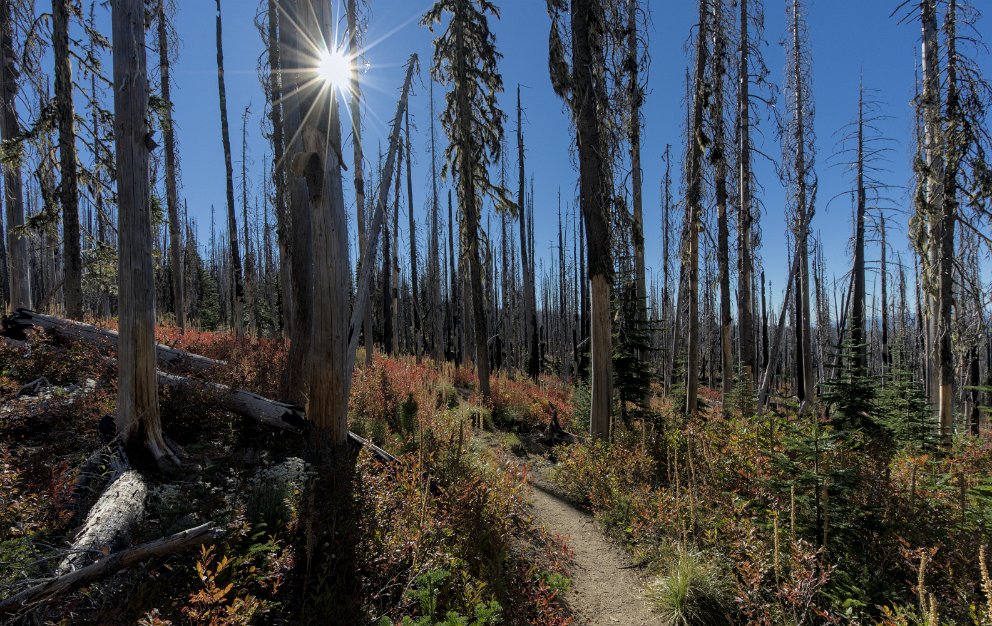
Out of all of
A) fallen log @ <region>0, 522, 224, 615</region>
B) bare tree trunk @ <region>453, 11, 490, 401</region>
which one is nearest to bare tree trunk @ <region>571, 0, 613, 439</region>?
bare tree trunk @ <region>453, 11, 490, 401</region>

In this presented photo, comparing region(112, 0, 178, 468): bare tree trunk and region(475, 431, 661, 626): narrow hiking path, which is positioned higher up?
region(112, 0, 178, 468): bare tree trunk

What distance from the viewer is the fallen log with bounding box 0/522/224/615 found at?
5.87 ft

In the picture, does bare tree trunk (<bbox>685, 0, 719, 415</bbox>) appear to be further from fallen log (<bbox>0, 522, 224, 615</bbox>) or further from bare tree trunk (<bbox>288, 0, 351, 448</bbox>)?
fallen log (<bbox>0, 522, 224, 615</bbox>)

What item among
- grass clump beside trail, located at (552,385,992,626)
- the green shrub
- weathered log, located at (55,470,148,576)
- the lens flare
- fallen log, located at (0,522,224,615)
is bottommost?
grass clump beside trail, located at (552,385,992,626)

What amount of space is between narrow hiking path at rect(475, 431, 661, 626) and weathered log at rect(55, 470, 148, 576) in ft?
11.1

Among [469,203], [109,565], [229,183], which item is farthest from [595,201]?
[229,183]

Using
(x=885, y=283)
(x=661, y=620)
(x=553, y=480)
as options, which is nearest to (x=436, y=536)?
(x=661, y=620)

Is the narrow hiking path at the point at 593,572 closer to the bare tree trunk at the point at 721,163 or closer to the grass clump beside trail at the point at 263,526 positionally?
the grass clump beside trail at the point at 263,526

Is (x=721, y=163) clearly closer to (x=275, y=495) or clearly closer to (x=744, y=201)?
(x=744, y=201)

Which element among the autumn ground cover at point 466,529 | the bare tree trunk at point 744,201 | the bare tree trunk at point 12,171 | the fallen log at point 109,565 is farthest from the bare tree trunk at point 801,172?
the bare tree trunk at point 12,171

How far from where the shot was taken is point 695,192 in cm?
932

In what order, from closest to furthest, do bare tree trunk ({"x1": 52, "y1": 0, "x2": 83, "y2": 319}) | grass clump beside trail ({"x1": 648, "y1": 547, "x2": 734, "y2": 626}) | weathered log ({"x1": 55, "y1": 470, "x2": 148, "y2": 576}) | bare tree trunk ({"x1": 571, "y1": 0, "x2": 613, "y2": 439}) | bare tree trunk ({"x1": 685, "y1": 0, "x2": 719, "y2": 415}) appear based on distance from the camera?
weathered log ({"x1": 55, "y1": 470, "x2": 148, "y2": 576}), grass clump beside trail ({"x1": 648, "y1": 547, "x2": 734, "y2": 626}), bare tree trunk ({"x1": 571, "y1": 0, "x2": 613, "y2": 439}), bare tree trunk ({"x1": 52, "y1": 0, "x2": 83, "y2": 319}), bare tree trunk ({"x1": 685, "y1": 0, "x2": 719, "y2": 415})

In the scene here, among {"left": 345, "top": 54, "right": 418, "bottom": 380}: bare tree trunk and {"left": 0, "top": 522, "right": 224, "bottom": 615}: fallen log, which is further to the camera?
{"left": 345, "top": 54, "right": 418, "bottom": 380}: bare tree trunk

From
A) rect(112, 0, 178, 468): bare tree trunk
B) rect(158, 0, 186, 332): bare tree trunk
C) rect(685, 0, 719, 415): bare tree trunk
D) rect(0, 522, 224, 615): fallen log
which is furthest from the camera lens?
rect(158, 0, 186, 332): bare tree trunk
